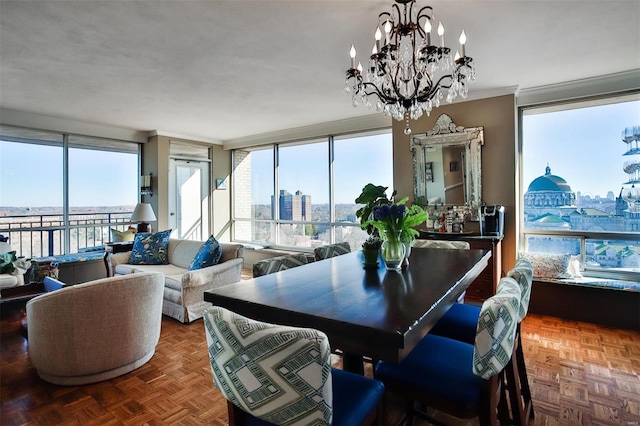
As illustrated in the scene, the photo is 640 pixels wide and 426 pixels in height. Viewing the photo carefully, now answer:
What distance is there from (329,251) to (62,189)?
4.59 m

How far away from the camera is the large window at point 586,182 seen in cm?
337

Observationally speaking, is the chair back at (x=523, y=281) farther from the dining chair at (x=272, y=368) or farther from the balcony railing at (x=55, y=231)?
the balcony railing at (x=55, y=231)

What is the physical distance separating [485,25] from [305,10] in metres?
1.25

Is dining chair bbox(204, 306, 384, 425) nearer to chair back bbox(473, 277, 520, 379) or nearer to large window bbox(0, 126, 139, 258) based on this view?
chair back bbox(473, 277, 520, 379)

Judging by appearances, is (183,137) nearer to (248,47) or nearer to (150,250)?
(150,250)

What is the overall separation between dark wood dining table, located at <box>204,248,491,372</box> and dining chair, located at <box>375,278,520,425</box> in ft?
0.64

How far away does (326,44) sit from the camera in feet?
8.55

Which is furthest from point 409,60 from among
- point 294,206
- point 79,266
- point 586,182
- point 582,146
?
point 79,266

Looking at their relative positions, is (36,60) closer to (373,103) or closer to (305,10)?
(305,10)

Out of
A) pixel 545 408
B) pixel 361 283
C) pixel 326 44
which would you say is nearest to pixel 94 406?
pixel 361 283

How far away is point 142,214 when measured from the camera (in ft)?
16.8

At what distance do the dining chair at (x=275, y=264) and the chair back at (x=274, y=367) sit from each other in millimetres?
980

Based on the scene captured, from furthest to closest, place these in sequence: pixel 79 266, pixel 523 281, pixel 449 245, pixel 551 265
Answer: pixel 79 266 → pixel 551 265 → pixel 449 245 → pixel 523 281

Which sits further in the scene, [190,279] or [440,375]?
[190,279]
